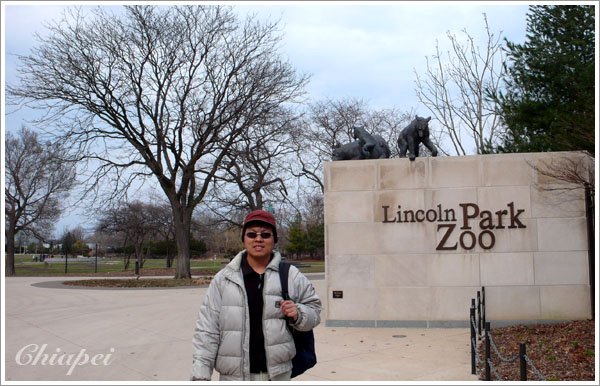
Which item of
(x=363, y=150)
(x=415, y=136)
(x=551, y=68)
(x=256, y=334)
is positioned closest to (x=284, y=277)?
(x=256, y=334)

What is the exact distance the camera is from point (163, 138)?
24016mm

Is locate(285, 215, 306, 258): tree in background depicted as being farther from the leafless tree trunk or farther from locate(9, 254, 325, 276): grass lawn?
the leafless tree trunk

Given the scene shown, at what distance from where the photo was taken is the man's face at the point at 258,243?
3629 millimetres

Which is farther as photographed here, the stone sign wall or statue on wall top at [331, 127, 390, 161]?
statue on wall top at [331, 127, 390, 161]

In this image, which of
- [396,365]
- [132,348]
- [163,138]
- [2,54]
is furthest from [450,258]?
[163,138]

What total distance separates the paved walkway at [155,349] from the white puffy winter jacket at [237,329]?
3377 millimetres

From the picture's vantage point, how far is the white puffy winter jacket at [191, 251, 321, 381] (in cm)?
343

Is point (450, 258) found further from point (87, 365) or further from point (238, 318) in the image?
point (238, 318)

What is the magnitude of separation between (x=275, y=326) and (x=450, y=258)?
7907mm

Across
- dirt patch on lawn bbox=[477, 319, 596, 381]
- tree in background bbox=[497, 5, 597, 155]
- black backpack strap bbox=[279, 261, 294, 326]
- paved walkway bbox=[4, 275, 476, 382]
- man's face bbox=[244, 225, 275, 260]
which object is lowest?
paved walkway bbox=[4, 275, 476, 382]

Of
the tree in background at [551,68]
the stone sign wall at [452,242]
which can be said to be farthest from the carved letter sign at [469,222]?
the tree in background at [551,68]

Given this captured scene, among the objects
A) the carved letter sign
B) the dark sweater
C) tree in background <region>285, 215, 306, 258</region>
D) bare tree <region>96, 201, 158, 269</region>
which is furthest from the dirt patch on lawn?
tree in background <region>285, 215, 306, 258</region>

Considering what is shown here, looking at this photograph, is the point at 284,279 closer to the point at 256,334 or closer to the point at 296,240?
the point at 256,334

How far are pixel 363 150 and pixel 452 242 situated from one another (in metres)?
2.79
